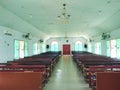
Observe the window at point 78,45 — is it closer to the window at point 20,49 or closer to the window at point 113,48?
the window at point 113,48

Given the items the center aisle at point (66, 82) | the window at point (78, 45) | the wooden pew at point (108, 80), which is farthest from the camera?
the window at point (78, 45)

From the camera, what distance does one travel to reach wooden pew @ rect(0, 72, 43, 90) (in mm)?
4227

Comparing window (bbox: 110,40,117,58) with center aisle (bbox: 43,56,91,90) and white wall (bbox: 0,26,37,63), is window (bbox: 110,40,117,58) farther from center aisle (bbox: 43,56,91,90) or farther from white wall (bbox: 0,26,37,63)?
white wall (bbox: 0,26,37,63)

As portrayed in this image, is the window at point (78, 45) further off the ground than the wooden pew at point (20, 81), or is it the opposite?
the window at point (78, 45)

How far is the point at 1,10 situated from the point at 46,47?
21066mm

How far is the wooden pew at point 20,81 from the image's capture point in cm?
423

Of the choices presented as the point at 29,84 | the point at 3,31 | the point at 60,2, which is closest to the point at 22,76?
the point at 29,84

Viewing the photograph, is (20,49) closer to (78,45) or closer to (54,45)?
(54,45)

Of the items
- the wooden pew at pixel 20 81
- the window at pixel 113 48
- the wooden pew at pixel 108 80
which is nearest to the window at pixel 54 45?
the window at pixel 113 48

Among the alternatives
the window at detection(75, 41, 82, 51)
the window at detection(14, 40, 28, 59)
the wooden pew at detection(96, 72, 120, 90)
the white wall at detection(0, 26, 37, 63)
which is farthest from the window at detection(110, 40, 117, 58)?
the window at detection(75, 41, 82, 51)

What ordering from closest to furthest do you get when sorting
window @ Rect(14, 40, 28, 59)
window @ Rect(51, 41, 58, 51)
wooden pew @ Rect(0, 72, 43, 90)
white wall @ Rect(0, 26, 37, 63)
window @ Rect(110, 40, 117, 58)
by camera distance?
1. wooden pew @ Rect(0, 72, 43, 90)
2. white wall @ Rect(0, 26, 37, 63)
3. window @ Rect(14, 40, 28, 59)
4. window @ Rect(110, 40, 117, 58)
5. window @ Rect(51, 41, 58, 51)

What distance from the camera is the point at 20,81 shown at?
4.25m

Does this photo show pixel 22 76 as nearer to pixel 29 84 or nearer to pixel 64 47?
pixel 29 84

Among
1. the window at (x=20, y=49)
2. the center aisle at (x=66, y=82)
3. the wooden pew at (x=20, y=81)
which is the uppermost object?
the window at (x=20, y=49)
